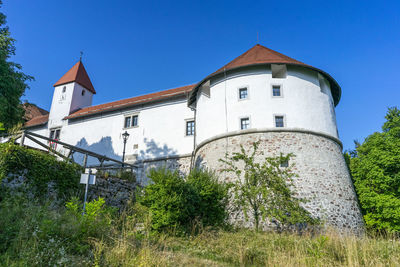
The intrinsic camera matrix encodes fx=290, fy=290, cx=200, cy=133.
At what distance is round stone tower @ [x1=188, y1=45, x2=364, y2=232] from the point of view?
46.9ft

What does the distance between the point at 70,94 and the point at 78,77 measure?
2.12 m

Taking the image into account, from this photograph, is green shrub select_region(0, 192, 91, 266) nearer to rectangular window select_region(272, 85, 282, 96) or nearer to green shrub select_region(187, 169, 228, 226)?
green shrub select_region(187, 169, 228, 226)

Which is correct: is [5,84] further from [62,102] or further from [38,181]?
[62,102]

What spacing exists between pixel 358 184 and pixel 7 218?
67.1 feet

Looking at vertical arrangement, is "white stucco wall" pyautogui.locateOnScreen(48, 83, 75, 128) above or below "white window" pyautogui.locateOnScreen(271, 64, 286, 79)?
above

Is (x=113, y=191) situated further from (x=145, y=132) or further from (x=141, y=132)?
(x=141, y=132)

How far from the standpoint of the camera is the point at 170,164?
20156 millimetres

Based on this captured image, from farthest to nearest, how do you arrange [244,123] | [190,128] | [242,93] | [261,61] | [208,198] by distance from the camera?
1. [190,128]
2. [242,93]
3. [261,61]
4. [244,123]
5. [208,198]

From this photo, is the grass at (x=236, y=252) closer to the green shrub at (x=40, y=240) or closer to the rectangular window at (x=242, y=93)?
the green shrub at (x=40, y=240)

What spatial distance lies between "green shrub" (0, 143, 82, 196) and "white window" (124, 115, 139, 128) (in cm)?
1273

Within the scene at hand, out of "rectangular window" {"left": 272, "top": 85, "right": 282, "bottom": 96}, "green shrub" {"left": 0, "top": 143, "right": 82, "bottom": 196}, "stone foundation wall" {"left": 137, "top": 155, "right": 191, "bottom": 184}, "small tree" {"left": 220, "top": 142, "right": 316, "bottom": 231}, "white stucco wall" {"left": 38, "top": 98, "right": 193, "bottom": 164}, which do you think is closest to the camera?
"green shrub" {"left": 0, "top": 143, "right": 82, "bottom": 196}

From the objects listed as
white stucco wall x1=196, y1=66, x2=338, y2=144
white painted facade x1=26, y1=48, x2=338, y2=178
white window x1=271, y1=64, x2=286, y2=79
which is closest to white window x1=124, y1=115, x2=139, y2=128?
white painted facade x1=26, y1=48, x2=338, y2=178

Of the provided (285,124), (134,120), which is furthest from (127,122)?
(285,124)

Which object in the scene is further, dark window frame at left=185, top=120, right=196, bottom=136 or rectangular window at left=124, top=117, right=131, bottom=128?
rectangular window at left=124, top=117, right=131, bottom=128
